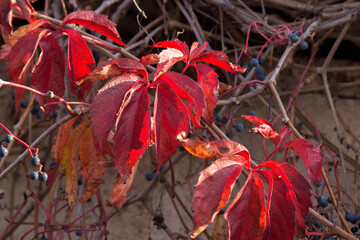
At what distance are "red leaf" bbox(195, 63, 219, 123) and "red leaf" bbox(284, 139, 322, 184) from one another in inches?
7.0

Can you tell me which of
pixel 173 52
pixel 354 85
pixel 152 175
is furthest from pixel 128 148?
pixel 354 85

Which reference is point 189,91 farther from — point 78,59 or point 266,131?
point 78,59

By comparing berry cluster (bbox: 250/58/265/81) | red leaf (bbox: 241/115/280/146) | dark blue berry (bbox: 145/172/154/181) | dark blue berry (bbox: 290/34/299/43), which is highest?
dark blue berry (bbox: 290/34/299/43)

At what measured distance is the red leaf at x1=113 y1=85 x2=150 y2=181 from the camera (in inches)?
33.4

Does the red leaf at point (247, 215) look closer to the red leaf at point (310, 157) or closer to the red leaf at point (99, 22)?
the red leaf at point (310, 157)

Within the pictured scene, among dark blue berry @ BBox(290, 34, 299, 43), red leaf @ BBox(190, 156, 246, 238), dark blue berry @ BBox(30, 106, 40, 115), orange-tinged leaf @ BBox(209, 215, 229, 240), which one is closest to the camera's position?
red leaf @ BBox(190, 156, 246, 238)

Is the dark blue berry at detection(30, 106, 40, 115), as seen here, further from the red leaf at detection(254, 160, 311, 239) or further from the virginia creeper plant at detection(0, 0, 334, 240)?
the red leaf at detection(254, 160, 311, 239)

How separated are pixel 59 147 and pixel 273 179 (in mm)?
559

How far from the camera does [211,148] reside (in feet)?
2.70

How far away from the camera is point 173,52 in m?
0.95

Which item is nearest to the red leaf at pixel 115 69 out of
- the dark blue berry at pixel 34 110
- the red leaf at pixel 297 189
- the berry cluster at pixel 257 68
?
the red leaf at pixel 297 189

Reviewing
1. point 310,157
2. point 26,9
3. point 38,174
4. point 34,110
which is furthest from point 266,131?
point 34,110

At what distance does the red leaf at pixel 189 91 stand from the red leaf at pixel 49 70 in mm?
311

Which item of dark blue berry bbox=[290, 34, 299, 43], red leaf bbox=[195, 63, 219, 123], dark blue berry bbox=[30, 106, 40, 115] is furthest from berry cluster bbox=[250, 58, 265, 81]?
dark blue berry bbox=[30, 106, 40, 115]
